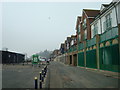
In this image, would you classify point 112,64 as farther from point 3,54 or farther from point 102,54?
point 3,54

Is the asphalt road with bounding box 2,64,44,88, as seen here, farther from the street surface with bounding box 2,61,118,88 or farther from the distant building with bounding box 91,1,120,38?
the distant building with bounding box 91,1,120,38

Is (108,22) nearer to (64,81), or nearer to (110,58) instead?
(110,58)

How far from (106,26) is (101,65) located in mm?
6056

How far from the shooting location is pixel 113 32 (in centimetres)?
1620

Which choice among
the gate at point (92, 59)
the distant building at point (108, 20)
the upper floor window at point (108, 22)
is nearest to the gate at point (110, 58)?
the distant building at point (108, 20)

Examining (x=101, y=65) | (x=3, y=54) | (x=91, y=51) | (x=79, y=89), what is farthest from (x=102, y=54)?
(x=3, y=54)

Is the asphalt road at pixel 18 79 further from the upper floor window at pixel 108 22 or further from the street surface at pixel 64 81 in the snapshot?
the upper floor window at pixel 108 22

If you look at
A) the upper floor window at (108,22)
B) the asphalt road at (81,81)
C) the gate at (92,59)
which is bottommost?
the asphalt road at (81,81)

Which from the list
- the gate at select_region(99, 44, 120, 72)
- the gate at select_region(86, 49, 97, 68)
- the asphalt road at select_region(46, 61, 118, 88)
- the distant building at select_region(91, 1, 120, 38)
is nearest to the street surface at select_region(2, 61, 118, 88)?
the asphalt road at select_region(46, 61, 118, 88)

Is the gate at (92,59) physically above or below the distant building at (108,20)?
below

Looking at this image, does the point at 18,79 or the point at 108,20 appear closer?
the point at 18,79

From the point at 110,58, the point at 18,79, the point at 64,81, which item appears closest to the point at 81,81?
the point at 64,81

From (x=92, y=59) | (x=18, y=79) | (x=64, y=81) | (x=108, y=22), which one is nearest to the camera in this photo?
(x=64, y=81)

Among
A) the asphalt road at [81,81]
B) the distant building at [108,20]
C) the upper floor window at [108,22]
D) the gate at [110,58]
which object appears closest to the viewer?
the asphalt road at [81,81]
